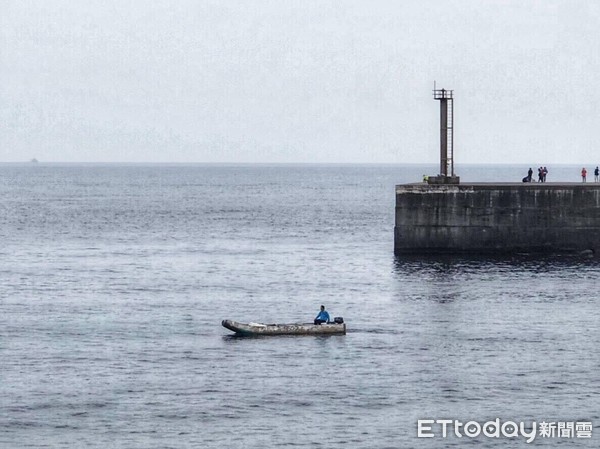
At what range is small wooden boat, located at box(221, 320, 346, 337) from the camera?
54.0 meters

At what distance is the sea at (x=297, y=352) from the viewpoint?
132 ft

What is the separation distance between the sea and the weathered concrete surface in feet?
4.60

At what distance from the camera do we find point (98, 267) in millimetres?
81625

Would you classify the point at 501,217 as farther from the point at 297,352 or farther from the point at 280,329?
the point at 297,352

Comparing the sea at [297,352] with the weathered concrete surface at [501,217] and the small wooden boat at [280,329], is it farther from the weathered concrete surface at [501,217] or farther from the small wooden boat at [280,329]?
the weathered concrete surface at [501,217]

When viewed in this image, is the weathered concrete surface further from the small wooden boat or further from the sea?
the small wooden boat

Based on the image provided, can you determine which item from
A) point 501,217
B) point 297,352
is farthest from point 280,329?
point 501,217

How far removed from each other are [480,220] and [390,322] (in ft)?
70.5

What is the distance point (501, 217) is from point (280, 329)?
2780 centimetres

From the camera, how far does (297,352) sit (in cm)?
5084

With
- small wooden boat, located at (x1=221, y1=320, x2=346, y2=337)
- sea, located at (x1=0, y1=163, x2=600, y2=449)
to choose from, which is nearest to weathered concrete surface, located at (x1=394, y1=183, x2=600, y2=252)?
sea, located at (x1=0, y1=163, x2=600, y2=449)

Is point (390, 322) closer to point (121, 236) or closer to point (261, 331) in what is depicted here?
point (261, 331)

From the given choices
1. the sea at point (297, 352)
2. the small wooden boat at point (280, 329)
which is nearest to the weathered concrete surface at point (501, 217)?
the sea at point (297, 352)

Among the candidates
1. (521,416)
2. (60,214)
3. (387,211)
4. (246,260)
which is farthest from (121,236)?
(521,416)
